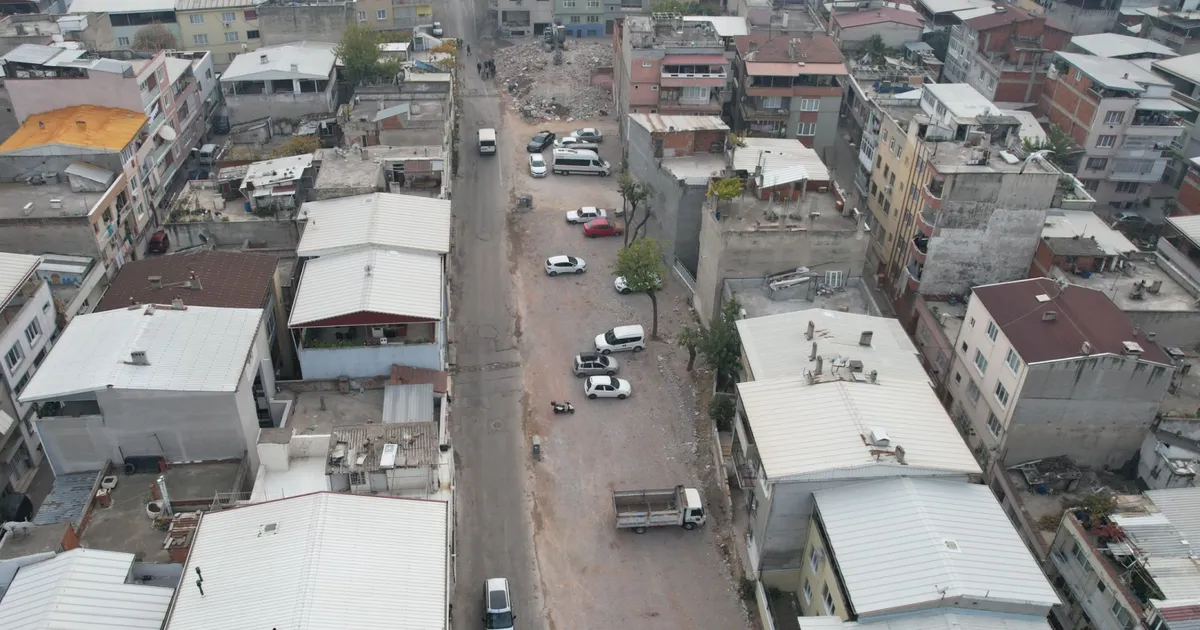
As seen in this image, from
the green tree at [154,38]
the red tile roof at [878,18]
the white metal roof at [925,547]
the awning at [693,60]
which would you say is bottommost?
the white metal roof at [925,547]

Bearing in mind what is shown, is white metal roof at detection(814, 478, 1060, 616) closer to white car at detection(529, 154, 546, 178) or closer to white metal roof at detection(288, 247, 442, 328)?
white metal roof at detection(288, 247, 442, 328)

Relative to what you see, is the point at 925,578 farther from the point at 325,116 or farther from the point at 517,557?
the point at 325,116

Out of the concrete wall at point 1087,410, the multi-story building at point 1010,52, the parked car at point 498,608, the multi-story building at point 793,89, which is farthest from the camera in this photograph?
the multi-story building at point 1010,52

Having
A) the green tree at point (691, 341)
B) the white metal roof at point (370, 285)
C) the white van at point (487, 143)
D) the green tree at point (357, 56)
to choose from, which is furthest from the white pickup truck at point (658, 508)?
the green tree at point (357, 56)

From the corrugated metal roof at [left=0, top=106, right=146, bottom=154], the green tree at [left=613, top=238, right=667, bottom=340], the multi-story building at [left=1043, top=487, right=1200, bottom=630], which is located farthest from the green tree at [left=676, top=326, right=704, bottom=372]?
the corrugated metal roof at [left=0, top=106, right=146, bottom=154]

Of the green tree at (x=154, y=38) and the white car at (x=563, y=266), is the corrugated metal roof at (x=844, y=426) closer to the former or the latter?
the white car at (x=563, y=266)

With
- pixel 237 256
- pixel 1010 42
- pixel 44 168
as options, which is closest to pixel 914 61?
pixel 1010 42
